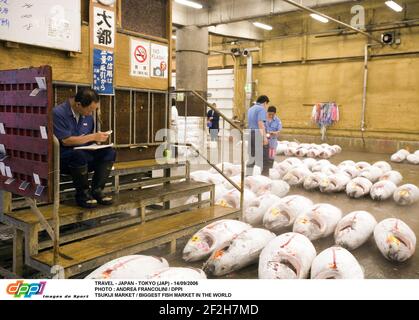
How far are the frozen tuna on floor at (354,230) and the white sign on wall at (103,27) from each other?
3300 millimetres

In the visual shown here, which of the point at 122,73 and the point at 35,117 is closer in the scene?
the point at 35,117

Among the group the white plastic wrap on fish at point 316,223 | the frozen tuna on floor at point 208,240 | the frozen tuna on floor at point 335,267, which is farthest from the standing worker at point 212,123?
the frozen tuna on floor at point 335,267

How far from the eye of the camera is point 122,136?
496cm

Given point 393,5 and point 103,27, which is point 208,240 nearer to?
point 103,27

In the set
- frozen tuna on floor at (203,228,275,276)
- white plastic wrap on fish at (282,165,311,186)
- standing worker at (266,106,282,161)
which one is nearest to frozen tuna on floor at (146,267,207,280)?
frozen tuna on floor at (203,228,275,276)

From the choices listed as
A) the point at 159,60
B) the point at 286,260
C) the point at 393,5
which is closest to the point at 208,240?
the point at 286,260

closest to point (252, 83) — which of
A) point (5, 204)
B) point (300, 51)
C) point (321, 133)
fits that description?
point (300, 51)

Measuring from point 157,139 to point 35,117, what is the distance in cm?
277

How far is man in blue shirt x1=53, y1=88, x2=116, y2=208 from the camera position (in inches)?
130

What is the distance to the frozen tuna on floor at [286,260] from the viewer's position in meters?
2.96

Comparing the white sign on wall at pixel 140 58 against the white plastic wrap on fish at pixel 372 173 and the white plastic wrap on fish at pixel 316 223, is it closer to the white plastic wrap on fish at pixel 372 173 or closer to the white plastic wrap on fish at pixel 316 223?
the white plastic wrap on fish at pixel 316 223

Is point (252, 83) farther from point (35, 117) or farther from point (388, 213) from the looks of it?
point (35, 117)

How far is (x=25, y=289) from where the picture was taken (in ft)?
6.84

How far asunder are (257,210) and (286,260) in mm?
1735
